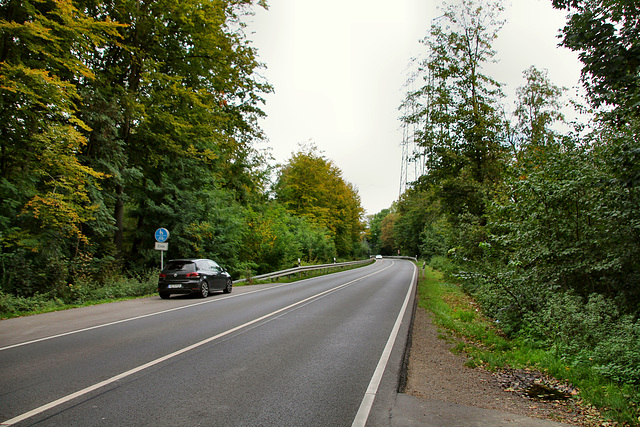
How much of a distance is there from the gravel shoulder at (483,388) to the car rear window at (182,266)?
10295 mm

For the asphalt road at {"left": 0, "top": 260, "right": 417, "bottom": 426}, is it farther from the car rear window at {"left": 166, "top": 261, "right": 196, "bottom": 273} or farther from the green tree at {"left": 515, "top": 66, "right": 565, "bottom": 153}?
the green tree at {"left": 515, "top": 66, "right": 565, "bottom": 153}

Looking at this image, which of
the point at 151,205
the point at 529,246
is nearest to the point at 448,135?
the point at 529,246

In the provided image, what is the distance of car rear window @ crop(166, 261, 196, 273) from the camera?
576 inches

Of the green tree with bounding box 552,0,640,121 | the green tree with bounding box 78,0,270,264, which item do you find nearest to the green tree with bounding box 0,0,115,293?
the green tree with bounding box 78,0,270,264

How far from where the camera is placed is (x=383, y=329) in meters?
8.70

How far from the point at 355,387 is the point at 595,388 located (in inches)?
118

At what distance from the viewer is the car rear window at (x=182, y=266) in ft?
48.0

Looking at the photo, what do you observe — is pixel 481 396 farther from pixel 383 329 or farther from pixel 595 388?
pixel 383 329

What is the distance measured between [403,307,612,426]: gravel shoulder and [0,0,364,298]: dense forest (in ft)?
39.0

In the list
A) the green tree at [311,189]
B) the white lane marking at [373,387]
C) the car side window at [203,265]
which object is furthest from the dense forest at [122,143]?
the green tree at [311,189]

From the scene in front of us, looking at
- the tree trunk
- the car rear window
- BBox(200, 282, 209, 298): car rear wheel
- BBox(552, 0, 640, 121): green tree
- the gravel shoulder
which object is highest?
BBox(552, 0, 640, 121): green tree

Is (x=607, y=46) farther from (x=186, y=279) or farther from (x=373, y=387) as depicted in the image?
(x=186, y=279)

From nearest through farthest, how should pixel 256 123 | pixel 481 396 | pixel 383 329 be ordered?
pixel 481 396
pixel 383 329
pixel 256 123

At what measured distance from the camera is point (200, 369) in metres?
5.42
